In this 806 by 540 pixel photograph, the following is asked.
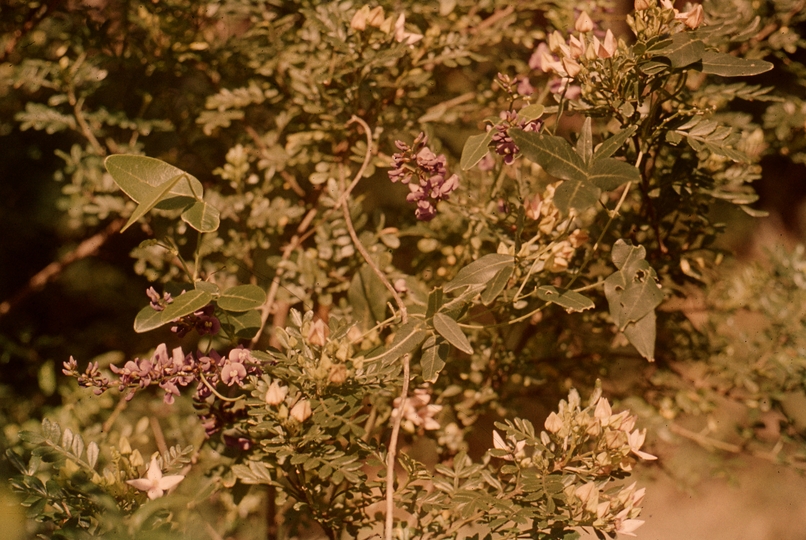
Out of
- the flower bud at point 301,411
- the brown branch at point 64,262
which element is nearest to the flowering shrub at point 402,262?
the flower bud at point 301,411

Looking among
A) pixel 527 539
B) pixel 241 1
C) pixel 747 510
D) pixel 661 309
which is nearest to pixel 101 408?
pixel 241 1

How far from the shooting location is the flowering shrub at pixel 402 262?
2.35 ft

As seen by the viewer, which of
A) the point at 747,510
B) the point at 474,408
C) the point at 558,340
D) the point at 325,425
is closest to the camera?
the point at 325,425

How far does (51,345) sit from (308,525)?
94cm

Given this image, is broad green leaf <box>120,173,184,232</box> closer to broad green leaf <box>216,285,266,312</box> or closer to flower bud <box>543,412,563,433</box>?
broad green leaf <box>216,285,266,312</box>

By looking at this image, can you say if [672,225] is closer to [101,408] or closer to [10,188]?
[101,408]

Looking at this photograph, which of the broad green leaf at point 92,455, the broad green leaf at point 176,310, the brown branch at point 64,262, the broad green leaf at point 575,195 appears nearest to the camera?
the broad green leaf at point 575,195

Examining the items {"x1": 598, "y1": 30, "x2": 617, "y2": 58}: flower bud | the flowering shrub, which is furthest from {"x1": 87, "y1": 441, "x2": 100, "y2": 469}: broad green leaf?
{"x1": 598, "y1": 30, "x2": 617, "y2": 58}: flower bud

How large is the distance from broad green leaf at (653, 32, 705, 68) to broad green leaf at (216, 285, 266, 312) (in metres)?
0.52

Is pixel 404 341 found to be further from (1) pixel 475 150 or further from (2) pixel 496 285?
(1) pixel 475 150

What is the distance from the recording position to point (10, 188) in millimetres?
1693

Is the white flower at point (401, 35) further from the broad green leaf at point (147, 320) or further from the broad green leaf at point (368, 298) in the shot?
the broad green leaf at point (147, 320)

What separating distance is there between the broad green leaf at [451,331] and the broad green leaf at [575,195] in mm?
186

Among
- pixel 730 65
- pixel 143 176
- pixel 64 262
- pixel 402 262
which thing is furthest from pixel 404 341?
pixel 64 262
